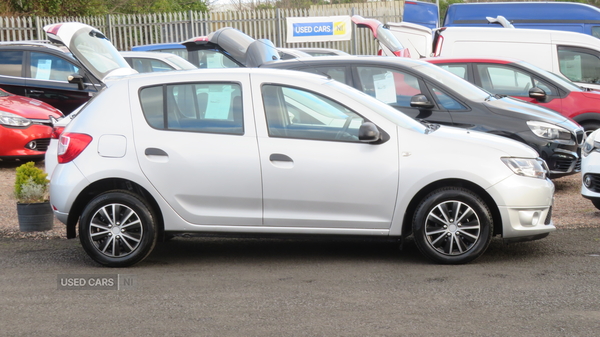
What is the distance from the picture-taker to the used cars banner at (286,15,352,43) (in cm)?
2452

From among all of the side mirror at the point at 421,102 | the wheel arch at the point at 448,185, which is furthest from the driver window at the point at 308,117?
the side mirror at the point at 421,102

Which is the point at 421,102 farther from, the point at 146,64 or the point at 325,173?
the point at 146,64

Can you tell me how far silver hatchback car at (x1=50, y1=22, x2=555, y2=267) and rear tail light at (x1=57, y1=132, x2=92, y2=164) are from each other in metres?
0.01

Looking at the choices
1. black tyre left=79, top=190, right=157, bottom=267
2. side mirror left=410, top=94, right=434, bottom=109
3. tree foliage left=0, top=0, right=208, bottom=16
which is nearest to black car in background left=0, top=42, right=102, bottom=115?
side mirror left=410, top=94, right=434, bottom=109

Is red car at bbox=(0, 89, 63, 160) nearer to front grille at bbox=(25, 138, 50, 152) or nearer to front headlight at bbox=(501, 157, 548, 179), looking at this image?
front grille at bbox=(25, 138, 50, 152)

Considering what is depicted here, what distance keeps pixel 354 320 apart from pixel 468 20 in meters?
13.8

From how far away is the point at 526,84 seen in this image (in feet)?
35.7

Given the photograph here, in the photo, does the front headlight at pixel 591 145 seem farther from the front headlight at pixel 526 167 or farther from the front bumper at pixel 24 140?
the front bumper at pixel 24 140

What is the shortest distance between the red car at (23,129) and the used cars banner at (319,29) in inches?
535

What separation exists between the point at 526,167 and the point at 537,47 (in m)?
7.29

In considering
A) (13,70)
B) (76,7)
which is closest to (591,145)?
(13,70)

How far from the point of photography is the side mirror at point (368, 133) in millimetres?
5926

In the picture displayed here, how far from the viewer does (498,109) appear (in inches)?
352

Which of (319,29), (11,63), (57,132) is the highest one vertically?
(319,29)
